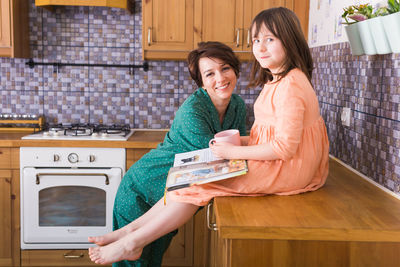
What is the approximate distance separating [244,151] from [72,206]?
160 cm

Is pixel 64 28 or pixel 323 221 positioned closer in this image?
pixel 323 221

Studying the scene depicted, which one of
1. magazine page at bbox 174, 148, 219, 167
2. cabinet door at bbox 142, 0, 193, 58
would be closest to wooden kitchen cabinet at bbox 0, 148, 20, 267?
cabinet door at bbox 142, 0, 193, 58

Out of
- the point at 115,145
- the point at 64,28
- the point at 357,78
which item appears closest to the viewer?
the point at 357,78

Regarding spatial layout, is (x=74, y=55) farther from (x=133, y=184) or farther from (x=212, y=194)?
(x=212, y=194)

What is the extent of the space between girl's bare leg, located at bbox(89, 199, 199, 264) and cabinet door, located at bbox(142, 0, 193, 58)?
1.40 meters

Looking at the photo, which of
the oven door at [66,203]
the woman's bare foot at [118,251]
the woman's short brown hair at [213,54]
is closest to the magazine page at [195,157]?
the woman's bare foot at [118,251]

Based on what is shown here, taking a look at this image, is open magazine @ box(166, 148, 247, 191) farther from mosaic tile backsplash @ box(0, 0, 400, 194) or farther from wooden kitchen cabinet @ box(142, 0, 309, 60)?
mosaic tile backsplash @ box(0, 0, 400, 194)

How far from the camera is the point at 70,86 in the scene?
3.23 m

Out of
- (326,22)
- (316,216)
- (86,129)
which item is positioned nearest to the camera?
(316,216)

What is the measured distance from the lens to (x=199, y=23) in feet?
9.36

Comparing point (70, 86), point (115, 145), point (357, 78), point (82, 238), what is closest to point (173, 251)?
point (82, 238)

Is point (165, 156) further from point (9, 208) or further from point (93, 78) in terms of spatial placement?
point (93, 78)

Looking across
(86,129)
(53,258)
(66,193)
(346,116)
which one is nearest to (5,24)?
(86,129)

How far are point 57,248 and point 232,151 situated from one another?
171cm
